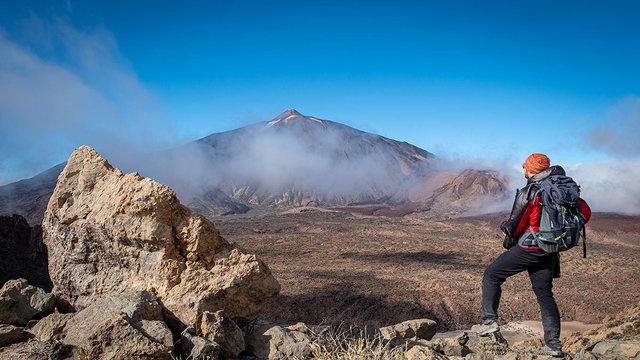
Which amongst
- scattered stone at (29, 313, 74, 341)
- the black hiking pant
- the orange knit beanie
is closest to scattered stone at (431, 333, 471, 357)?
the black hiking pant

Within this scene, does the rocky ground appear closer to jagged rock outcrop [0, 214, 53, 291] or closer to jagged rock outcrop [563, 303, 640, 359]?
jagged rock outcrop [563, 303, 640, 359]

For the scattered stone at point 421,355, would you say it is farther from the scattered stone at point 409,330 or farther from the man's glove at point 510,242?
the scattered stone at point 409,330

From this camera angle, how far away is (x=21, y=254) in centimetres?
1072

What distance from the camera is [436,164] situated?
72.9 m

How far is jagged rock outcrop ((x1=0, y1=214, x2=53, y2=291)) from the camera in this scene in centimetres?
973

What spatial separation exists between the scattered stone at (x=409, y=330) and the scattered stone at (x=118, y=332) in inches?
92.8

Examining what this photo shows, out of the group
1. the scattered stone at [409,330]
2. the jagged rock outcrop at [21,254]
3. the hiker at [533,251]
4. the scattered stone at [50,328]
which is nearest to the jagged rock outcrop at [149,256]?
the scattered stone at [50,328]

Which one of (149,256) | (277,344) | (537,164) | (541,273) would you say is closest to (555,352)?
(541,273)

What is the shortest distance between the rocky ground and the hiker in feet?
5.61

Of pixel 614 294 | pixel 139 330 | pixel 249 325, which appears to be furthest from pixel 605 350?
pixel 614 294

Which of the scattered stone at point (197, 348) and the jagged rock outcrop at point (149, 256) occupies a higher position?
the jagged rock outcrop at point (149, 256)

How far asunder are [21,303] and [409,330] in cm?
369

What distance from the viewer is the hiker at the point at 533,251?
3.05 meters

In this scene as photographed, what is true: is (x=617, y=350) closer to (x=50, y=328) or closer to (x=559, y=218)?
(x=559, y=218)
